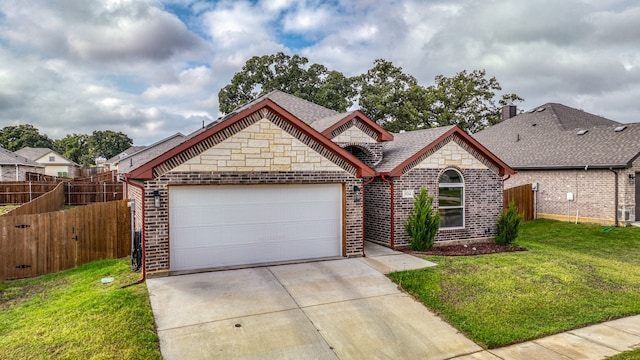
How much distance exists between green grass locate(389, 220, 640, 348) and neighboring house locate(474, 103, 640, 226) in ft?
18.1

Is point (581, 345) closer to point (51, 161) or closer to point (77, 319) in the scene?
point (77, 319)

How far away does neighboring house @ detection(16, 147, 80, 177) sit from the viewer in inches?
2338

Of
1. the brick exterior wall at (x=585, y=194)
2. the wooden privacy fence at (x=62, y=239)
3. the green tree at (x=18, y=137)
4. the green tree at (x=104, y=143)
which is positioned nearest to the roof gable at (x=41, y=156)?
the green tree at (x=18, y=137)

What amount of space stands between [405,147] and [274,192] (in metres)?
6.15

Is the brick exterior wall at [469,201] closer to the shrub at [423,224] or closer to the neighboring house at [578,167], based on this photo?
the shrub at [423,224]

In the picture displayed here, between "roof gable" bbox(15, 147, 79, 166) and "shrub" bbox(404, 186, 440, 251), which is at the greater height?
"roof gable" bbox(15, 147, 79, 166)

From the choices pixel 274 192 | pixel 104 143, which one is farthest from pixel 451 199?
pixel 104 143

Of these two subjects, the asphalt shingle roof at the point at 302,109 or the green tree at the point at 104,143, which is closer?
the asphalt shingle roof at the point at 302,109

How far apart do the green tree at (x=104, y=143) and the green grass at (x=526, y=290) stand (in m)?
104

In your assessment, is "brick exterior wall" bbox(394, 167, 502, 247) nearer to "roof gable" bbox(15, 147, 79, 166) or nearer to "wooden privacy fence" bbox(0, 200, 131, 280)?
"wooden privacy fence" bbox(0, 200, 131, 280)

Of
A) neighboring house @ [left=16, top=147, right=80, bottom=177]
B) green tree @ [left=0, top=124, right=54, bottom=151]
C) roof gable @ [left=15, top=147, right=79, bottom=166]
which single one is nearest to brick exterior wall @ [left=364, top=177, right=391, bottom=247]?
neighboring house @ [left=16, top=147, right=80, bottom=177]

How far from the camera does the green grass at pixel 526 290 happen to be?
652cm

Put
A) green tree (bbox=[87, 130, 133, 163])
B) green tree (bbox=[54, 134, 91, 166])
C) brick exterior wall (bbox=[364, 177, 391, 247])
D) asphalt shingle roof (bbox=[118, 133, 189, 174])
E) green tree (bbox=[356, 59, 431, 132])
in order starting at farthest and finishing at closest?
green tree (bbox=[87, 130, 133, 163]) → green tree (bbox=[54, 134, 91, 166]) → green tree (bbox=[356, 59, 431, 132]) → brick exterior wall (bbox=[364, 177, 391, 247]) → asphalt shingle roof (bbox=[118, 133, 189, 174])

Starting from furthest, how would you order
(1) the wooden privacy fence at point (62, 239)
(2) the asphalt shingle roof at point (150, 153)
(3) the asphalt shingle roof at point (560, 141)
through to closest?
(3) the asphalt shingle roof at point (560, 141)
(2) the asphalt shingle roof at point (150, 153)
(1) the wooden privacy fence at point (62, 239)
